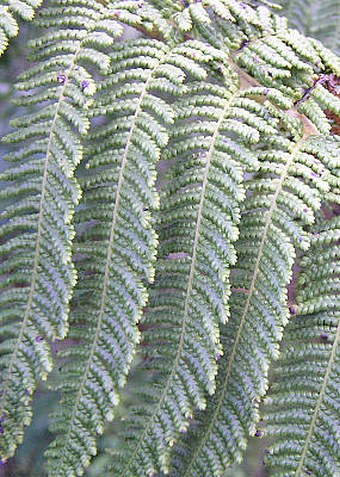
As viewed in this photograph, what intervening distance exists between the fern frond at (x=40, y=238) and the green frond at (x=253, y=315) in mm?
343

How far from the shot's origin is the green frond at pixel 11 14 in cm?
114

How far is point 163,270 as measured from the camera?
1126 millimetres

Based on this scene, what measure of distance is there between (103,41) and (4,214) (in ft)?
1.39

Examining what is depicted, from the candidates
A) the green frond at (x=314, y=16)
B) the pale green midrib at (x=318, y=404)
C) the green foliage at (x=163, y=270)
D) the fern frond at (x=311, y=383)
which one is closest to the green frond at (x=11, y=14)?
the green foliage at (x=163, y=270)

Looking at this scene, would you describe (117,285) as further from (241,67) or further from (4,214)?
(241,67)

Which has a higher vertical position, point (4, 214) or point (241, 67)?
point (241, 67)

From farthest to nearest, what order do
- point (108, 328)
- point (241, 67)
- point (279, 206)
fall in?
point (241, 67)
point (279, 206)
point (108, 328)

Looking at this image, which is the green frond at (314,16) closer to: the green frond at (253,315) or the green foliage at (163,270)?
the green foliage at (163,270)

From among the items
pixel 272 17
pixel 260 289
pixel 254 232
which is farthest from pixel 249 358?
pixel 272 17

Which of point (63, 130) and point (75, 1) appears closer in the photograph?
point (63, 130)

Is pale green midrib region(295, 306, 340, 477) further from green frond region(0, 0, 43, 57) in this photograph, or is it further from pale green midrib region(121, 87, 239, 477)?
green frond region(0, 0, 43, 57)

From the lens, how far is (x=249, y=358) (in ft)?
3.60

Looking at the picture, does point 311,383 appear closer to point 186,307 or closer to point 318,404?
point 318,404

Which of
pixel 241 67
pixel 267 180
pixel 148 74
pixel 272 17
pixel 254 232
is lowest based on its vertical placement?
pixel 254 232
